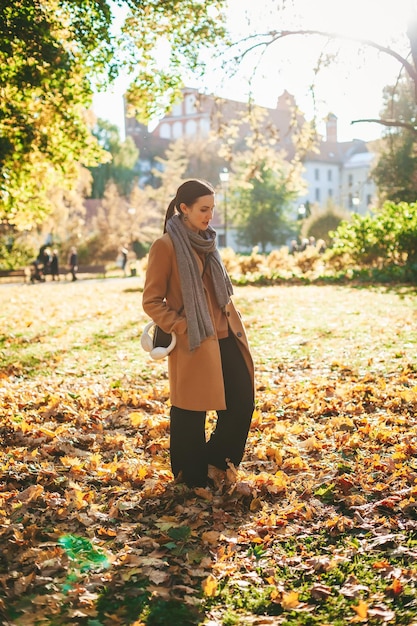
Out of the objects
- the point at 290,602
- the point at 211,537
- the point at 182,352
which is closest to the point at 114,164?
the point at 182,352

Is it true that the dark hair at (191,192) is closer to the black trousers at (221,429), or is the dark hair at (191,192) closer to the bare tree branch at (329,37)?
the black trousers at (221,429)

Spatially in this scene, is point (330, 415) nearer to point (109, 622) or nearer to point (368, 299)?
point (109, 622)

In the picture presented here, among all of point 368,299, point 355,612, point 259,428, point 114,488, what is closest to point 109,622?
point 355,612

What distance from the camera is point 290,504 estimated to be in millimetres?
4512

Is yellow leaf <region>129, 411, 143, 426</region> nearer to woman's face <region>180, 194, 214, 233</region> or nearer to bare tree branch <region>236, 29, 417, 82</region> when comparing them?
woman's face <region>180, 194, 214, 233</region>

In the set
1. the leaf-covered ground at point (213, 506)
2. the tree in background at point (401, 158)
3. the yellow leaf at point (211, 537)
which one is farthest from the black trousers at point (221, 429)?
the tree in background at point (401, 158)

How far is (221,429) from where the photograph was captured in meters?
4.66

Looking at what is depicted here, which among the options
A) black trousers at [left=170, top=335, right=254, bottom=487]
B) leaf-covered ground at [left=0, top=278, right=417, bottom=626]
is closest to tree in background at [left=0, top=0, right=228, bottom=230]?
leaf-covered ground at [left=0, top=278, right=417, bottom=626]

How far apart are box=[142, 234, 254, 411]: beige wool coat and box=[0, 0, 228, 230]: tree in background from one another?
765cm

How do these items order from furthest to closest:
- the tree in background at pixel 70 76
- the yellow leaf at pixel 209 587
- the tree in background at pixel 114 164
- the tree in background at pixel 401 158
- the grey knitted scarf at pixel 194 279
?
1. the tree in background at pixel 114 164
2. the tree in background at pixel 401 158
3. the tree in background at pixel 70 76
4. the grey knitted scarf at pixel 194 279
5. the yellow leaf at pixel 209 587

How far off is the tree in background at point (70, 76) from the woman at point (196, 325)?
760 centimetres

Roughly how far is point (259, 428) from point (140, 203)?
46.1 meters

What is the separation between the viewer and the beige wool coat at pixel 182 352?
4207 millimetres

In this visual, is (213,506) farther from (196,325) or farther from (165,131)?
(165,131)
